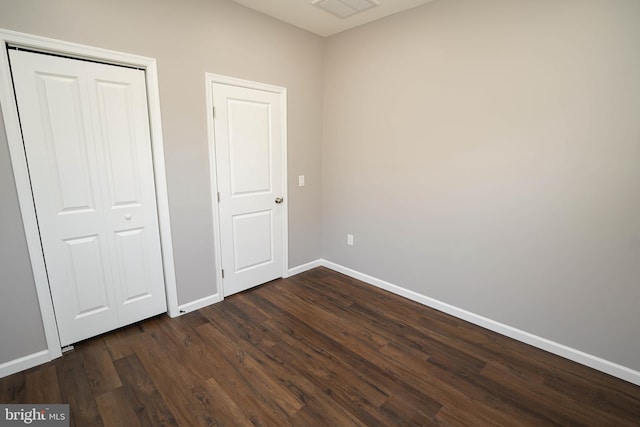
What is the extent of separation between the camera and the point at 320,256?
155 inches

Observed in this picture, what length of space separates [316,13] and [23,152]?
99.9 inches

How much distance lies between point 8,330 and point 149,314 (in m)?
0.85

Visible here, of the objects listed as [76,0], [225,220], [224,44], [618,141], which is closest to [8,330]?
[225,220]

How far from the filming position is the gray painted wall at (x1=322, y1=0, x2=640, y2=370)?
6.22 feet

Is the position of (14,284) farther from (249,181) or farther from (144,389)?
(249,181)

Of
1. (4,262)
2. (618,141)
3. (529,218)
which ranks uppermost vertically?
(618,141)

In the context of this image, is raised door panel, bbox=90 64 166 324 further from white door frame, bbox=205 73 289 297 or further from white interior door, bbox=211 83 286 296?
white interior door, bbox=211 83 286 296

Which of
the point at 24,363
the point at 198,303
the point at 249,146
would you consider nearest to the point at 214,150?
the point at 249,146

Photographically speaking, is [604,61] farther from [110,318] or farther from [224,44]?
[110,318]

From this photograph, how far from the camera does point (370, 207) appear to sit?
3.28 meters

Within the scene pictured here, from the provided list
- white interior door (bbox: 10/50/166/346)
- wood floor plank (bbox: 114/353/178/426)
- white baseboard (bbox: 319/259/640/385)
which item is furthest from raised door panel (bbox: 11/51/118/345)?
white baseboard (bbox: 319/259/640/385)

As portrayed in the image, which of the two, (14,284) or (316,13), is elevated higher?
(316,13)

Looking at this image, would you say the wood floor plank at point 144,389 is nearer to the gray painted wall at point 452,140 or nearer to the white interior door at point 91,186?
the white interior door at point 91,186

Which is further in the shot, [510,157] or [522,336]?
[522,336]
